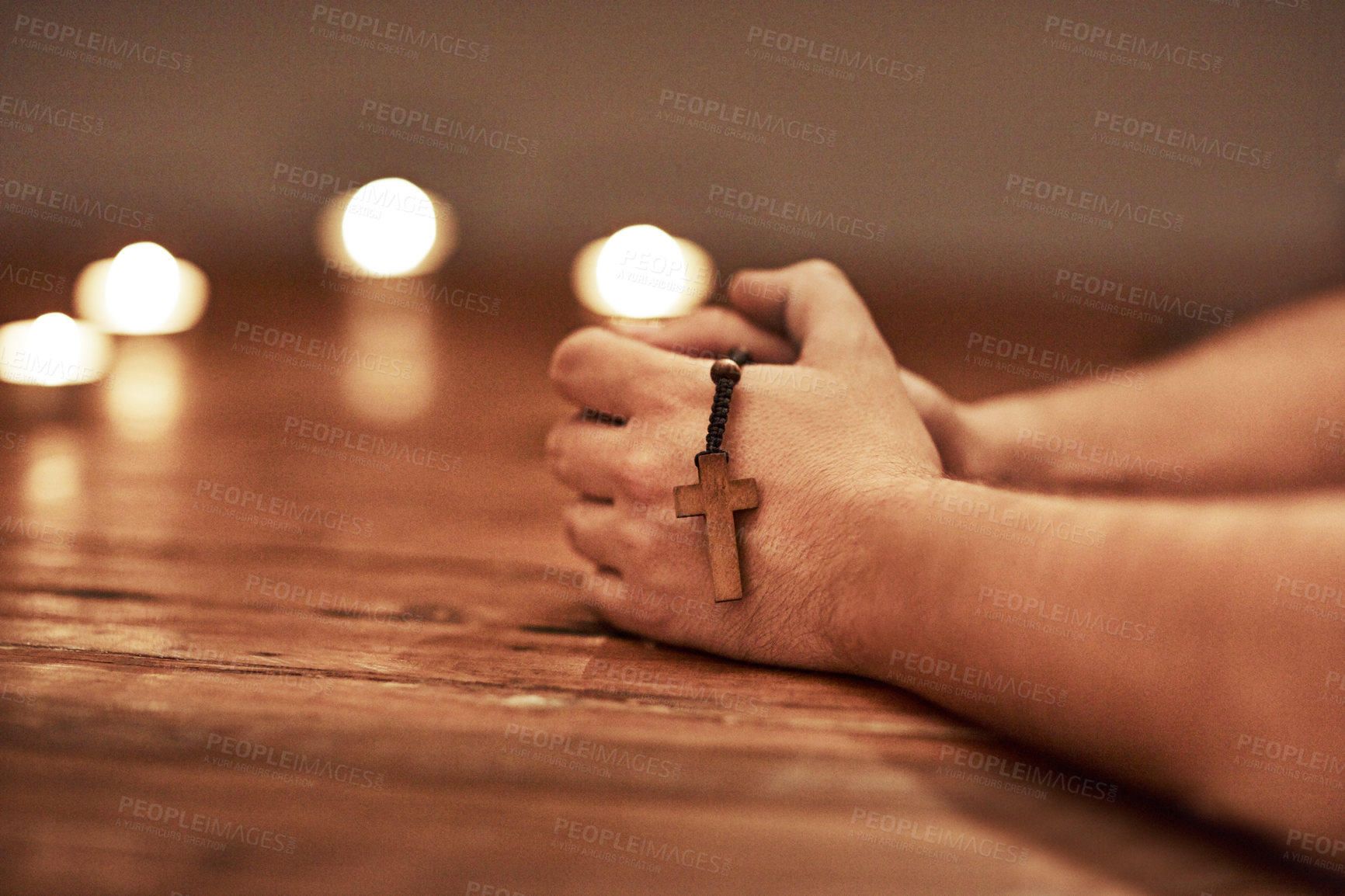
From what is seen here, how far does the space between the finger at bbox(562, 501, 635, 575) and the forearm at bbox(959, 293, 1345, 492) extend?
420mm

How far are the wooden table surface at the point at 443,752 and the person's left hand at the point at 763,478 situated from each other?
4cm

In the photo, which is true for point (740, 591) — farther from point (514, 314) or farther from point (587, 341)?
point (514, 314)

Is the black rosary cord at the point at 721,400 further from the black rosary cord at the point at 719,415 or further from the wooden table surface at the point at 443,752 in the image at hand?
the wooden table surface at the point at 443,752

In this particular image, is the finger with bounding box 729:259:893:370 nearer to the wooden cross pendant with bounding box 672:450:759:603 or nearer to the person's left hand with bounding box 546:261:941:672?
the person's left hand with bounding box 546:261:941:672

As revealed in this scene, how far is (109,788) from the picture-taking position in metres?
0.48

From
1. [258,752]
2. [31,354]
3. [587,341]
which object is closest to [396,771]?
[258,752]

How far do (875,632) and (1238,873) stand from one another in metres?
0.23

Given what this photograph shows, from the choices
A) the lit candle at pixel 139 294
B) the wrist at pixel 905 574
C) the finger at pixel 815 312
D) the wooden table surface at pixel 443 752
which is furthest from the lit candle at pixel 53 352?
the wrist at pixel 905 574

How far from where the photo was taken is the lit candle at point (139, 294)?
1.99 m

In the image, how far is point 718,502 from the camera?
646 millimetres

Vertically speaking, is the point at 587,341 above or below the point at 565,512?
above

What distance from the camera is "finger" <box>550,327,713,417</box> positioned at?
738mm

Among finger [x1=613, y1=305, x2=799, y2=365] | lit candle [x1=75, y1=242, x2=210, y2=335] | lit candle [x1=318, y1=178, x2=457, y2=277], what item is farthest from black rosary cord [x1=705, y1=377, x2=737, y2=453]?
lit candle [x1=318, y1=178, x2=457, y2=277]

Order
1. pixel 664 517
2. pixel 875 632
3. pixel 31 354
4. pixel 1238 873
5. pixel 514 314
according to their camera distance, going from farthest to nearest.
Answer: pixel 514 314
pixel 31 354
pixel 664 517
pixel 875 632
pixel 1238 873
